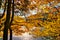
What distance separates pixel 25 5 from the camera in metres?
11.4

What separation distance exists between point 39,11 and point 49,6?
73cm

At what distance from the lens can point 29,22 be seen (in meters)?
11.7

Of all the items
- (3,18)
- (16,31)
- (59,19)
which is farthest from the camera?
(16,31)

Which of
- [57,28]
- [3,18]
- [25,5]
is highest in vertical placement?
[25,5]

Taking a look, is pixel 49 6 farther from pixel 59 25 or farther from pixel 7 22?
pixel 7 22

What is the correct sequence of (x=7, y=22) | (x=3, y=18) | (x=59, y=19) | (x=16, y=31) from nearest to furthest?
(x=7, y=22), (x=59, y=19), (x=3, y=18), (x=16, y=31)

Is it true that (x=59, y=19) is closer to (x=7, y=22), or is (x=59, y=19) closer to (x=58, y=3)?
(x=58, y=3)

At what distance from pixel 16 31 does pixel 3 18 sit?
2102 millimetres

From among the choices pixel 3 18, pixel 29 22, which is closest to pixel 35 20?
pixel 29 22

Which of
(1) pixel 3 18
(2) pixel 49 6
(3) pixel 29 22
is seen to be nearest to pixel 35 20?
(3) pixel 29 22

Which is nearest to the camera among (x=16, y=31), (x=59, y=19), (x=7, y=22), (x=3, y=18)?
(x=7, y=22)

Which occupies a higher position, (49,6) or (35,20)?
(49,6)

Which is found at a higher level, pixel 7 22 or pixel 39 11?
pixel 39 11

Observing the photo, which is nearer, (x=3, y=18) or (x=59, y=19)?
(x=59, y=19)
